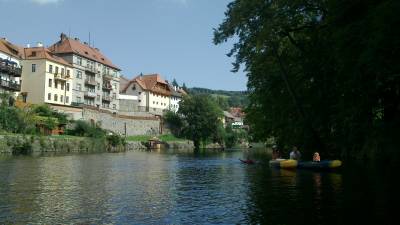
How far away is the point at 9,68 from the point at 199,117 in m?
52.6

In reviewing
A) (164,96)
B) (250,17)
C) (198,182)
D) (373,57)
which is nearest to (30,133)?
(250,17)

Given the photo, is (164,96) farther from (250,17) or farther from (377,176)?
(377,176)

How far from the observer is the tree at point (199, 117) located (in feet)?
417

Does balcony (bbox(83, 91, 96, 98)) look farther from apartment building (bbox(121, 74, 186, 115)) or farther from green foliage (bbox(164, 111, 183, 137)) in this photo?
green foliage (bbox(164, 111, 183, 137))

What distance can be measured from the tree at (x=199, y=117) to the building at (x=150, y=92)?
48.2 ft

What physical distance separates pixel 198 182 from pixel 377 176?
35.8ft

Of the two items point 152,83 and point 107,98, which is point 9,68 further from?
point 152,83

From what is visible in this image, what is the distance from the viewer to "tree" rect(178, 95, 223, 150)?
127188mm

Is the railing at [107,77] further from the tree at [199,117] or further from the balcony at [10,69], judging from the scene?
the balcony at [10,69]

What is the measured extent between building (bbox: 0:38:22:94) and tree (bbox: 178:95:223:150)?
46926 mm

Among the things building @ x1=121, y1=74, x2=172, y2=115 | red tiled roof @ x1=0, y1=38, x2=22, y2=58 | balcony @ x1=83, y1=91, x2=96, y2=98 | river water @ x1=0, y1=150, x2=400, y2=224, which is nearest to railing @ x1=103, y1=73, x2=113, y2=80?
balcony @ x1=83, y1=91, x2=96, y2=98

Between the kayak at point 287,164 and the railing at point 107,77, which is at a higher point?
the railing at point 107,77

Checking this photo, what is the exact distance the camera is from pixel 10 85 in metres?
88.2

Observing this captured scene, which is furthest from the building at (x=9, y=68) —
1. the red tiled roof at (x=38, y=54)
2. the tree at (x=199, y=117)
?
the tree at (x=199, y=117)
